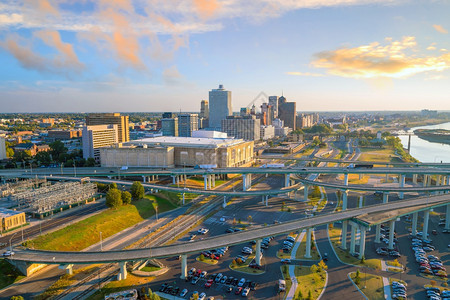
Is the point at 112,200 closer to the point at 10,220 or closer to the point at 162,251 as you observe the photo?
the point at 10,220

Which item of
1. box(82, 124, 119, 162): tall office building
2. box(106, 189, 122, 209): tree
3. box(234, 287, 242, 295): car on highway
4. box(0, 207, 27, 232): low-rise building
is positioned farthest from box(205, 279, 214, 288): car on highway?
box(82, 124, 119, 162): tall office building

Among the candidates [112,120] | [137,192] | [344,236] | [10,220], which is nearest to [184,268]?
[344,236]

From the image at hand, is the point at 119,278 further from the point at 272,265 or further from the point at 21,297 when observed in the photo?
the point at 272,265

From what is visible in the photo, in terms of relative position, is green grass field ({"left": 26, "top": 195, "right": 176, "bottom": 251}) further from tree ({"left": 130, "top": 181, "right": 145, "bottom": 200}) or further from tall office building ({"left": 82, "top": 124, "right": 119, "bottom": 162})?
tall office building ({"left": 82, "top": 124, "right": 119, "bottom": 162})

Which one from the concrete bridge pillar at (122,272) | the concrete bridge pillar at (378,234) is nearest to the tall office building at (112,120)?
the concrete bridge pillar at (122,272)

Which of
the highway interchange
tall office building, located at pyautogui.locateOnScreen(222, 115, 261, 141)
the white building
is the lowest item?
the highway interchange

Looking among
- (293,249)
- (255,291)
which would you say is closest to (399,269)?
(293,249)
